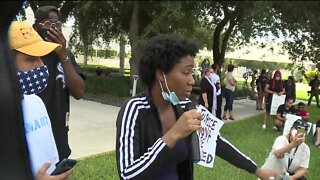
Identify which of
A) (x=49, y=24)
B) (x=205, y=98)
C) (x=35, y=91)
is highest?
(x=49, y=24)

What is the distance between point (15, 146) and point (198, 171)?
5.86 meters

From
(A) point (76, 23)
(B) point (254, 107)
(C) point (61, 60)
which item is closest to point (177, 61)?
(C) point (61, 60)

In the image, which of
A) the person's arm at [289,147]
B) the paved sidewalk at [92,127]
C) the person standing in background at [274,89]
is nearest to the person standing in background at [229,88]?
the paved sidewalk at [92,127]

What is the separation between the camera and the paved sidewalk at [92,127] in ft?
25.1

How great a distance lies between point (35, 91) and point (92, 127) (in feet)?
25.2

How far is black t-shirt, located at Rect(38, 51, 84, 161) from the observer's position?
7.67 ft

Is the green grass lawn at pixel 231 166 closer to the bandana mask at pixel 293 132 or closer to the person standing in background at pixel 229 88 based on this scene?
the person standing in background at pixel 229 88

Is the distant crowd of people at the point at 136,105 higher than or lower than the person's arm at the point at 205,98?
higher

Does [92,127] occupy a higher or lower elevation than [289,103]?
lower

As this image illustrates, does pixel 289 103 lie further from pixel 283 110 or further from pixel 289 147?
pixel 289 147

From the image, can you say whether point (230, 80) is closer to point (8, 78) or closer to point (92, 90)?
point (92, 90)

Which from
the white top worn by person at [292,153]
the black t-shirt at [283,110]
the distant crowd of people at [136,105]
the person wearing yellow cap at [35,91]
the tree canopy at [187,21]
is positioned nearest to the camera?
the person wearing yellow cap at [35,91]

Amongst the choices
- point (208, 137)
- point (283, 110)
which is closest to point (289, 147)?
point (208, 137)

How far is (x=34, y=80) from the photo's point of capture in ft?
6.86
